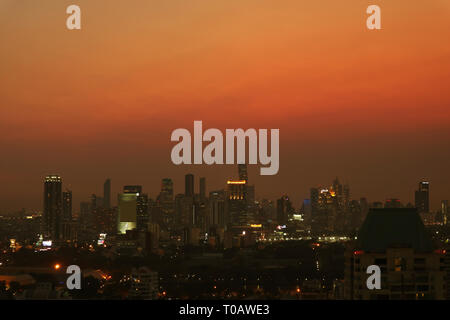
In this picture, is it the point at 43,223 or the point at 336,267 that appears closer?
the point at 336,267

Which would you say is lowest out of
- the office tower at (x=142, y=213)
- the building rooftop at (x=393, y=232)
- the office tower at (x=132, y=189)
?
the office tower at (x=142, y=213)

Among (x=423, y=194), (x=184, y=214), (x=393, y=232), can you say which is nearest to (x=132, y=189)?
(x=184, y=214)

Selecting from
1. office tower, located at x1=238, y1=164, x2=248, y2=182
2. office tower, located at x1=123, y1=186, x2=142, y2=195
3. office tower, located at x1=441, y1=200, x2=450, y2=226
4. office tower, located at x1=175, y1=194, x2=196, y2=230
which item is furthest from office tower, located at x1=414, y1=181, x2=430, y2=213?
office tower, located at x1=175, y1=194, x2=196, y2=230

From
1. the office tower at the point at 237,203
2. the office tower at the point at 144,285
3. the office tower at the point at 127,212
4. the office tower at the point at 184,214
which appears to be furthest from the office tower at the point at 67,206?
the office tower at the point at 144,285

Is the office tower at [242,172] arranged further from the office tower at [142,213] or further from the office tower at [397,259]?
the office tower at [397,259]
